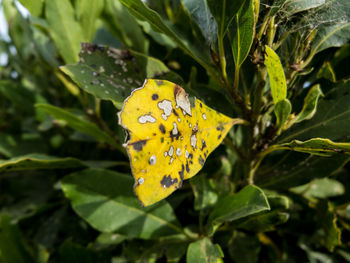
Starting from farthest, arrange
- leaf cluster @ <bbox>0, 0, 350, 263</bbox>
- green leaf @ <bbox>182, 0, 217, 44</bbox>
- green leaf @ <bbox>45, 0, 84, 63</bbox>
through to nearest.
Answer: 1. green leaf @ <bbox>45, 0, 84, 63</bbox>
2. green leaf @ <bbox>182, 0, 217, 44</bbox>
3. leaf cluster @ <bbox>0, 0, 350, 263</bbox>

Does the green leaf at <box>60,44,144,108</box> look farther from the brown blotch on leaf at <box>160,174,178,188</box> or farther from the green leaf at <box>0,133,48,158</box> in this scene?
the green leaf at <box>0,133,48,158</box>

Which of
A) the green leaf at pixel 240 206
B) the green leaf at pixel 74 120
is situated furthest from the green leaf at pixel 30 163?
the green leaf at pixel 240 206

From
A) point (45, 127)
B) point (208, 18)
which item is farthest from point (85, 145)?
point (208, 18)

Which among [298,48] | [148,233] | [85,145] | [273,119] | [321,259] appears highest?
[298,48]

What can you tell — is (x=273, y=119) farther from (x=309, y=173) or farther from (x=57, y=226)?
(x=57, y=226)

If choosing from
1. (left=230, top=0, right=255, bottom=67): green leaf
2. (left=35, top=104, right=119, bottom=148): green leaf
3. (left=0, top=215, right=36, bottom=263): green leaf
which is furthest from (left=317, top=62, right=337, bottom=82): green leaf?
(left=0, top=215, right=36, bottom=263): green leaf

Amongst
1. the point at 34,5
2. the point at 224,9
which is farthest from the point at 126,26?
the point at 224,9

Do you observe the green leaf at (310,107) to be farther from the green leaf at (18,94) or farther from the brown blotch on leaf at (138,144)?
the green leaf at (18,94)
